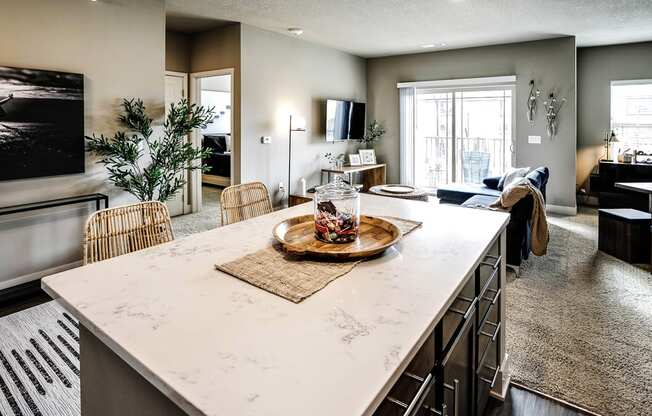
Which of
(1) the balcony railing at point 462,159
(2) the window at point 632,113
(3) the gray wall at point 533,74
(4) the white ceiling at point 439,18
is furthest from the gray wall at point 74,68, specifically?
(2) the window at point 632,113

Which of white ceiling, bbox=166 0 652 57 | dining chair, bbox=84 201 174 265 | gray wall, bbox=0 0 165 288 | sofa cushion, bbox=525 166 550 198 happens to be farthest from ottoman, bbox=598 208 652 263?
gray wall, bbox=0 0 165 288

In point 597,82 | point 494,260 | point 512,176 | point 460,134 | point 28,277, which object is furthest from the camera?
point 460,134

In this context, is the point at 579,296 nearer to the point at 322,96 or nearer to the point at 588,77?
the point at 322,96

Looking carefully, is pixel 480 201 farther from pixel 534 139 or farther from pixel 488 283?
pixel 488 283

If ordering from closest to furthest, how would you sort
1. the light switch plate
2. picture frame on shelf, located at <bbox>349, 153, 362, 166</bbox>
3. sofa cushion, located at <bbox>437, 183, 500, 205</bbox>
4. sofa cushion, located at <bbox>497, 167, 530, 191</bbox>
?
sofa cushion, located at <bbox>497, 167, 530, 191</bbox>
sofa cushion, located at <bbox>437, 183, 500, 205</bbox>
the light switch plate
picture frame on shelf, located at <bbox>349, 153, 362, 166</bbox>

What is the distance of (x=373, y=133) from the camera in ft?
25.7

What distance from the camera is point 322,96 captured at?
661 cm

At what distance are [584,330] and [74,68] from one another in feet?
15.1

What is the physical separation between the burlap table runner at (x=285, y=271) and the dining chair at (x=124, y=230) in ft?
2.13

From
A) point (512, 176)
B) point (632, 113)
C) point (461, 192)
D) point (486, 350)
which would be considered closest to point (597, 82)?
point (632, 113)

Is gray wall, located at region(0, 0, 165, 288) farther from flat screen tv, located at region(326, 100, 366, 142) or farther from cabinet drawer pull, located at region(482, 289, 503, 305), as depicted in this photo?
cabinet drawer pull, located at region(482, 289, 503, 305)

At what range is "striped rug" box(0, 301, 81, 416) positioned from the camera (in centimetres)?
199

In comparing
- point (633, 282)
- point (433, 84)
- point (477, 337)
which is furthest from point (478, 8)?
point (477, 337)

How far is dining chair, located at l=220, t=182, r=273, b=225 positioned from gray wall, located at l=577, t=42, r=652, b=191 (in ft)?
21.9
